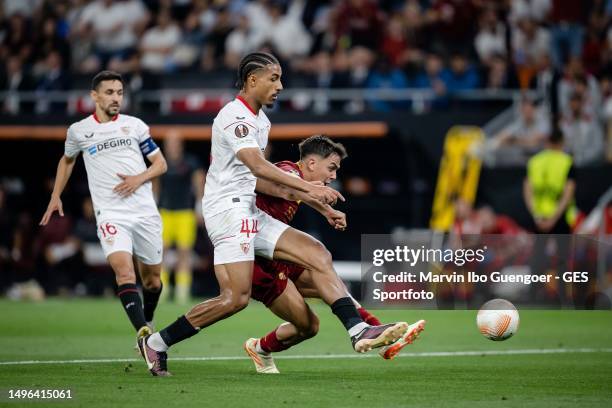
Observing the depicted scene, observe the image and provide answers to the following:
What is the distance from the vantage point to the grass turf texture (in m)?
8.01

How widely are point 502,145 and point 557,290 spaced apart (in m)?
3.34

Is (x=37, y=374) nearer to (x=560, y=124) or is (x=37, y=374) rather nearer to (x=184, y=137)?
(x=560, y=124)

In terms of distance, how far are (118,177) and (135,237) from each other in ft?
1.98

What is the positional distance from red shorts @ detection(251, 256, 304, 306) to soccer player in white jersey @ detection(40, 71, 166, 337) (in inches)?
89.4

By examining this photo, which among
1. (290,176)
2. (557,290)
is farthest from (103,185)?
(557,290)

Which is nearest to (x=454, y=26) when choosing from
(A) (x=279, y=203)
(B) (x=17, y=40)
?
(B) (x=17, y=40)

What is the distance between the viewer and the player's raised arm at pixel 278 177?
8609 millimetres

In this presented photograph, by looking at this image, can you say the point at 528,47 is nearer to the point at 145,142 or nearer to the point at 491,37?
the point at 491,37

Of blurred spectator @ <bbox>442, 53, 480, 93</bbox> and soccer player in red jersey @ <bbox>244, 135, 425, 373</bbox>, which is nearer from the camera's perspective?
soccer player in red jersey @ <bbox>244, 135, 425, 373</bbox>

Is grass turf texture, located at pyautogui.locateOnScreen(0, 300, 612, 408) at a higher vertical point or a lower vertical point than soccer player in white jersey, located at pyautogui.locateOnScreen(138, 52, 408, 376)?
lower

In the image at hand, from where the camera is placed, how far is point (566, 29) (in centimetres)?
2028

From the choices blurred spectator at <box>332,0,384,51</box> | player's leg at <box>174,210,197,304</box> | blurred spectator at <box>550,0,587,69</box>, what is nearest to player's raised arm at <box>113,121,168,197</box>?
player's leg at <box>174,210,197,304</box>

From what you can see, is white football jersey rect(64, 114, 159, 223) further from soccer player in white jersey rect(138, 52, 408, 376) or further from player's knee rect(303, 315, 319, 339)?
player's knee rect(303, 315, 319, 339)

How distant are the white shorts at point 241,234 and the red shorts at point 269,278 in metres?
0.24
